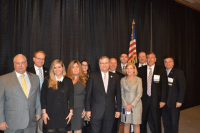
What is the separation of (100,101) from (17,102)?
1233 mm

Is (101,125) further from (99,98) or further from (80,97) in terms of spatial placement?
(80,97)

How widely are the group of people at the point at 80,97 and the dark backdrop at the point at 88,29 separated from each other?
3.31 feet

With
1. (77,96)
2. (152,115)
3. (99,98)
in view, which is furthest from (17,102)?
(152,115)

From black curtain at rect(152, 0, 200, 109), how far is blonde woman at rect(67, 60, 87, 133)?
4028mm

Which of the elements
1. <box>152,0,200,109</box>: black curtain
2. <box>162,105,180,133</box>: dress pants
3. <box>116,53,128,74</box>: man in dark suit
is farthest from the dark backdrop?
<box>162,105,180,133</box>: dress pants

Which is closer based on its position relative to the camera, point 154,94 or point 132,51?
point 154,94

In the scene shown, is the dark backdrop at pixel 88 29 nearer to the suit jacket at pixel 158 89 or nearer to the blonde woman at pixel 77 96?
the blonde woman at pixel 77 96

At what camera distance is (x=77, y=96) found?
8.67 ft

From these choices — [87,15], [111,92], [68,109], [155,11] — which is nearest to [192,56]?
[155,11]

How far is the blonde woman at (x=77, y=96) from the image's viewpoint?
2.61m

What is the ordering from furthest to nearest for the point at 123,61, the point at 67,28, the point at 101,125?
1. the point at 67,28
2. the point at 123,61
3. the point at 101,125

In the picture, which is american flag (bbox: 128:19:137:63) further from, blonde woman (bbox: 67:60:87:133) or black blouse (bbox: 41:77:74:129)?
black blouse (bbox: 41:77:74:129)

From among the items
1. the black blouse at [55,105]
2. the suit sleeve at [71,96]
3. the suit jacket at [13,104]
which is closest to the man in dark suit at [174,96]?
the suit sleeve at [71,96]

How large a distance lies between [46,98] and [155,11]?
5.29m
